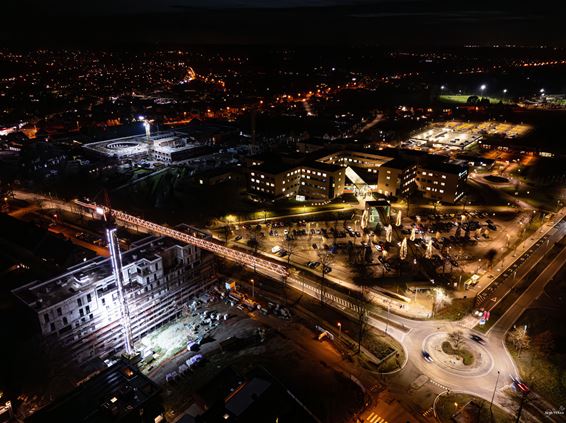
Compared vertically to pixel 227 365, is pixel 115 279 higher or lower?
higher

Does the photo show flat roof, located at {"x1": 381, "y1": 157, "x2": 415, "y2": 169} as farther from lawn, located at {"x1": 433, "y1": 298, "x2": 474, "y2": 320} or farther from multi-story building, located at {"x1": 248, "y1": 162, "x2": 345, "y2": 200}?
lawn, located at {"x1": 433, "y1": 298, "x2": 474, "y2": 320}

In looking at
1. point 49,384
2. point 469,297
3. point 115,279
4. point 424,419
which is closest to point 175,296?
point 115,279

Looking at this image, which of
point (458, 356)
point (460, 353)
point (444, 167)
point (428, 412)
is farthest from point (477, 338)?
point (444, 167)

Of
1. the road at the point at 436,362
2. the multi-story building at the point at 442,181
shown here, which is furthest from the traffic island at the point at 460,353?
the multi-story building at the point at 442,181

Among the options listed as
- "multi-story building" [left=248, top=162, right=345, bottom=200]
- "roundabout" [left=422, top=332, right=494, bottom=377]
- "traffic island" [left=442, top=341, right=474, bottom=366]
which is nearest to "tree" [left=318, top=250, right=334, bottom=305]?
"roundabout" [left=422, top=332, right=494, bottom=377]

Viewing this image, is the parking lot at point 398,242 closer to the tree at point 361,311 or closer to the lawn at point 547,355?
the tree at point 361,311

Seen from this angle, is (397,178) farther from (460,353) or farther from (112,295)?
(112,295)

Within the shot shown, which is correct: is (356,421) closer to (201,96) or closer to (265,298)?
(265,298)
